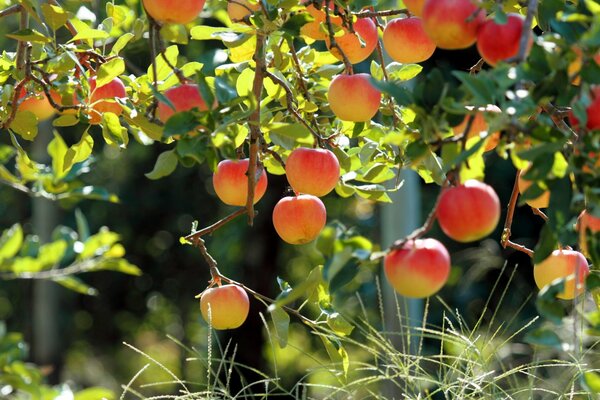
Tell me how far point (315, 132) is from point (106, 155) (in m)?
3.48

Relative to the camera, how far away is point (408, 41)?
0.90 m


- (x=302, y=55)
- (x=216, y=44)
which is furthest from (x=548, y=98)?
(x=216, y=44)

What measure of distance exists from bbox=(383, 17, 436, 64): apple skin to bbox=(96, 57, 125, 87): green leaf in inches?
10.2

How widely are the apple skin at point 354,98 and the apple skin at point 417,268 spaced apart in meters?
0.22

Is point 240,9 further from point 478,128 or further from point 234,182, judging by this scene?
point 478,128

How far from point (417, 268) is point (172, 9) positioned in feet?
0.97

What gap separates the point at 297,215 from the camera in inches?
35.5

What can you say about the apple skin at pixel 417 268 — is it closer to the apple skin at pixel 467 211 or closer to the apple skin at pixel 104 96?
the apple skin at pixel 467 211

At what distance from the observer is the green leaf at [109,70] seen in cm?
89

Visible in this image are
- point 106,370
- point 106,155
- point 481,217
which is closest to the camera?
point 481,217

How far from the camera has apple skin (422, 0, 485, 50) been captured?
645 mm

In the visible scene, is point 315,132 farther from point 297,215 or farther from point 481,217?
point 481,217

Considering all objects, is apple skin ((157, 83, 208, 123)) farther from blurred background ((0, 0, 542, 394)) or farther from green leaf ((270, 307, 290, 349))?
blurred background ((0, 0, 542, 394))

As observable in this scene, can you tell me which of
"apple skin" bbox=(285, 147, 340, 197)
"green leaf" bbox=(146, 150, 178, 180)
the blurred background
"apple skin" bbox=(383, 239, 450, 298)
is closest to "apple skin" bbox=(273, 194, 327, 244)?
"apple skin" bbox=(285, 147, 340, 197)
